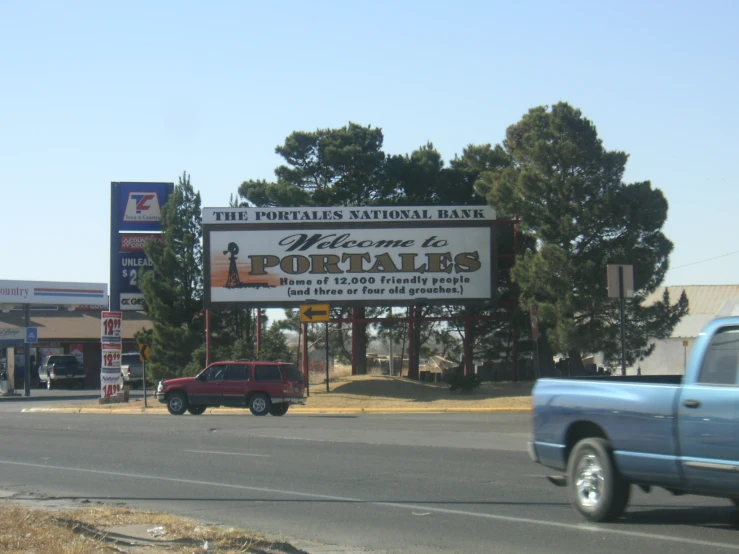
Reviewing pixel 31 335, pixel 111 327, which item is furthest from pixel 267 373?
pixel 31 335

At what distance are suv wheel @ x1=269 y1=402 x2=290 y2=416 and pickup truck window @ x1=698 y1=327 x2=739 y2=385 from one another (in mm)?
21462

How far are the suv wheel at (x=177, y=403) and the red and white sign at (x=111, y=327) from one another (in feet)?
32.8

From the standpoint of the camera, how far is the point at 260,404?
94.6ft

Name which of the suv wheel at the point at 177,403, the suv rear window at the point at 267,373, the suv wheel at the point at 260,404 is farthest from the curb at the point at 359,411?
the suv rear window at the point at 267,373

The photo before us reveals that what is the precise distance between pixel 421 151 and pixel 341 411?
18.3 m

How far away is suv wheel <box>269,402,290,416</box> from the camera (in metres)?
29.0

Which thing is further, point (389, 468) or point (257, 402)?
point (257, 402)

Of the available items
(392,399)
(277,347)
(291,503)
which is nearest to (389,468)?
(291,503)

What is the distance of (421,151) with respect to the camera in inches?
1795

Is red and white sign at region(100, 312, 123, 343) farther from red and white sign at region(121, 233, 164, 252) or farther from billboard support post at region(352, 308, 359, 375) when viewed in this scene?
billboard support post at region(352, 308, 359, 375)

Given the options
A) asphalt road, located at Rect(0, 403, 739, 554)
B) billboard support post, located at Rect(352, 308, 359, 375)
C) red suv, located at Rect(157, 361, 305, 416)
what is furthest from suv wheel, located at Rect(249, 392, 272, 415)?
billboard support post, located at Rect(352, 308, 359, 375)

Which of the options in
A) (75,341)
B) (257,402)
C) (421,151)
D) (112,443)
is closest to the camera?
(112,443)

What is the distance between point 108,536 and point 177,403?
21687mm

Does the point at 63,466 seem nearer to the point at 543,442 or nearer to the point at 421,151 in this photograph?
the point at 543,442
